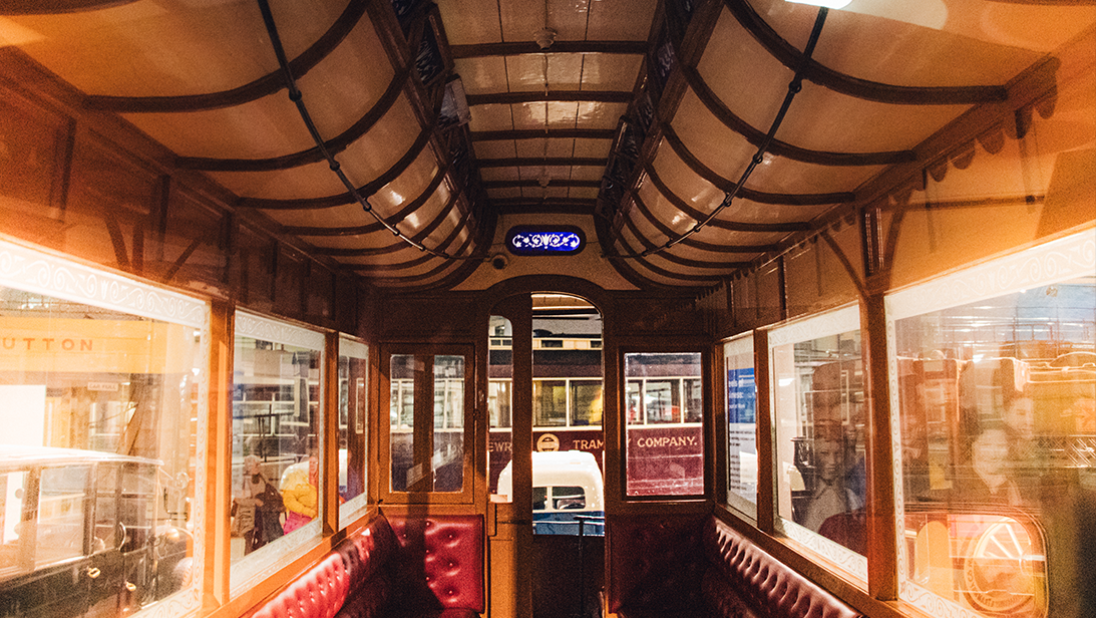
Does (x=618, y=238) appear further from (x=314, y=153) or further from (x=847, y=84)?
(x=847, y=84)

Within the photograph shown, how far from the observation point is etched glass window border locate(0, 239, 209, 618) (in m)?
2.01

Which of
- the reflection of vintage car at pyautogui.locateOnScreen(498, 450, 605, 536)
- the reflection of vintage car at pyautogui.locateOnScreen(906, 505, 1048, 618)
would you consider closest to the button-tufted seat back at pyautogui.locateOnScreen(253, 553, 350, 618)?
the reflection of vintage car at pyautogui.locateOnScreen(906, 505, 1048, 618)

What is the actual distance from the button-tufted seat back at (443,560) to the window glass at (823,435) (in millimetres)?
2814

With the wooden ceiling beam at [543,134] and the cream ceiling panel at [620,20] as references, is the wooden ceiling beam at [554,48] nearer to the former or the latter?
the cream ceiling panel at [620,20]

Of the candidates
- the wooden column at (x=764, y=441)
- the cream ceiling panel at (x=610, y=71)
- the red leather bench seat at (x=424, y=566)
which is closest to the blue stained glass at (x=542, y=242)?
the wooden column at (x=764, y=441)

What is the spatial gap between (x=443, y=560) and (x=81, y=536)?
3938 millimetres

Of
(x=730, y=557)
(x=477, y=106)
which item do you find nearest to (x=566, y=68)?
(x=477, y=106)

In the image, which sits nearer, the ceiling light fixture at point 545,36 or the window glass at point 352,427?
the ceiling light fixture at point 545,36

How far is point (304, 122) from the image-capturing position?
253cm

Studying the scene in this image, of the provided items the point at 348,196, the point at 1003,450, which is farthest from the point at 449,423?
the point at 1003,450

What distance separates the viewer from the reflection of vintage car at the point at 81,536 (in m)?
2.04

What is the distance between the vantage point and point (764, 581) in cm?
429

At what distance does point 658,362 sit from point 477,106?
309 centimetres

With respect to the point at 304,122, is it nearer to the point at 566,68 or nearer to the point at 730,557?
the point at 566,68
